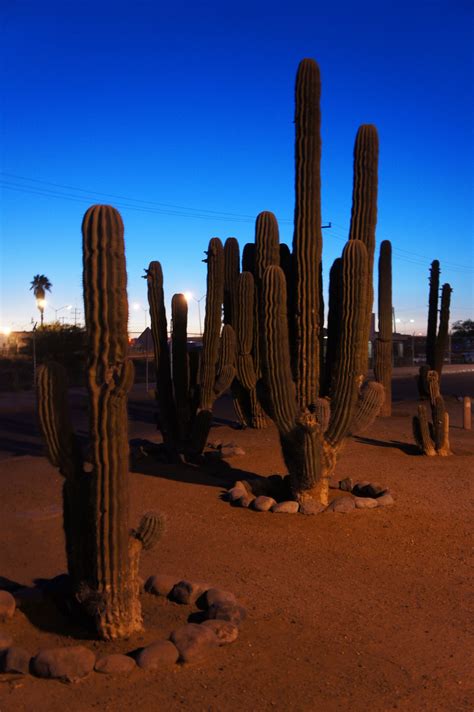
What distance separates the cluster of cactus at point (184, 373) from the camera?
13570mm

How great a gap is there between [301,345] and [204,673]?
20.4 feet

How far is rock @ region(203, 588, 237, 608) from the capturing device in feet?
20.1

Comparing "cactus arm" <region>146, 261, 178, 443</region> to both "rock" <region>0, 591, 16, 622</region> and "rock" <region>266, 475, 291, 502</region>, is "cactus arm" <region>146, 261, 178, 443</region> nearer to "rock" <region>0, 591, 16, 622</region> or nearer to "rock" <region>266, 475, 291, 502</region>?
"rock" <region>266, 475, 291, 502</region>

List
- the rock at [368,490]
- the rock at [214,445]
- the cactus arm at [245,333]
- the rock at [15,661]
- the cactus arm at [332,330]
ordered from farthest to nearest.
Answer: the cactus arm at [245,333] → the rock at [214,445] → the cactus arm at [332,330] → the rock at [368,490] → the rock at [15,661]

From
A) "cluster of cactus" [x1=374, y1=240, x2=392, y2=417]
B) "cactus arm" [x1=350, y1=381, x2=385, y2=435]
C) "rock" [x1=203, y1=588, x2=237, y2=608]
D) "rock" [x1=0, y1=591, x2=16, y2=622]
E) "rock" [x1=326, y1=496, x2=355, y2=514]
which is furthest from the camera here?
"cluster of cactus" [x1=374, y1=240, x2=392, y2=417]

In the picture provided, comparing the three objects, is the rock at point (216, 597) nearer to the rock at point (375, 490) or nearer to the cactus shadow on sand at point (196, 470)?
the rock at point (375, 490)

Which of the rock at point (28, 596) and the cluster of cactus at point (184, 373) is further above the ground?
the cluster of cactus at point (184, 373)

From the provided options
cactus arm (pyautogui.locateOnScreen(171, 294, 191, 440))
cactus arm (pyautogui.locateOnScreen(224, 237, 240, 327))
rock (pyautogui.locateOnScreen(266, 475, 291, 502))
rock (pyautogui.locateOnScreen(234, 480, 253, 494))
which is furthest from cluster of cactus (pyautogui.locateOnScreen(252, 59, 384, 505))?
cactus arm (pyautogui.locateOnScreen(224, 237, 240, 327))

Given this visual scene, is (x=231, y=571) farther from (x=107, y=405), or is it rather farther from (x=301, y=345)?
(x=301, y=345)

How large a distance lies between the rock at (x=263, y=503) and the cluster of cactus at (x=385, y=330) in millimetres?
10621

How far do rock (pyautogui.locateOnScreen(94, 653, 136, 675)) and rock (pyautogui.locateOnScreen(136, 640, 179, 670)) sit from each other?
80 millimetres

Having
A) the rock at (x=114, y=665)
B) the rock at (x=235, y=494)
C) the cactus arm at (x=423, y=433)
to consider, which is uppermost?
the cactus arm at (x=423, y=433)

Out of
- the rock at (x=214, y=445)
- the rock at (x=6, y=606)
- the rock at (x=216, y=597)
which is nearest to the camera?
the rock at (x=6, y=606)

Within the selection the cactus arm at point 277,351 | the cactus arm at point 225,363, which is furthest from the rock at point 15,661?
the cactus arm at point 225,363
